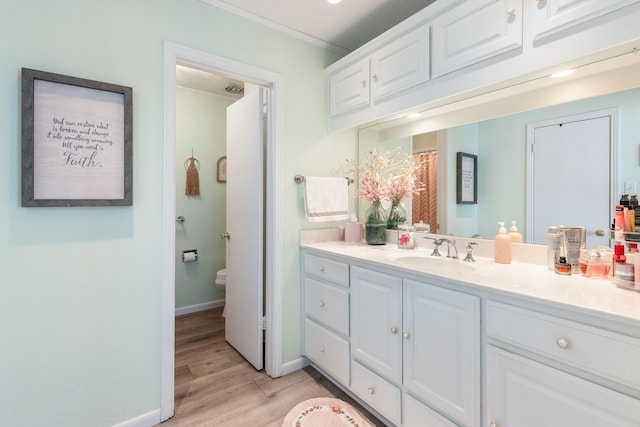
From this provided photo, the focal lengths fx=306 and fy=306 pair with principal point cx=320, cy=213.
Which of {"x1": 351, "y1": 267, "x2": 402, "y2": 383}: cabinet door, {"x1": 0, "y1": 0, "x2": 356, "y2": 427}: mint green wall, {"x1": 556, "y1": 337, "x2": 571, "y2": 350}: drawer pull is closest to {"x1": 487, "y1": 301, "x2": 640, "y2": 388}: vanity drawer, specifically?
{"x1": 556, "y1": 337, "x2": 571, "y2": 350}: drawer pull

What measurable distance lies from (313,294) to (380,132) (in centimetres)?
133

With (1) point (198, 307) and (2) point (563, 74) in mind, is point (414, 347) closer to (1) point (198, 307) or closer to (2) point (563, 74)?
(2) point (563, 74)

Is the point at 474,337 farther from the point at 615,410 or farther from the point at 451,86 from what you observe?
the point at 451,86

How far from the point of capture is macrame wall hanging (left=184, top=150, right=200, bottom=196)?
340 cm

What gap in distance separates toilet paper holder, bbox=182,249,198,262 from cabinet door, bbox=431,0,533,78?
293 centimetres

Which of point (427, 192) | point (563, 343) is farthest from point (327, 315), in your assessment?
point (563, 343)

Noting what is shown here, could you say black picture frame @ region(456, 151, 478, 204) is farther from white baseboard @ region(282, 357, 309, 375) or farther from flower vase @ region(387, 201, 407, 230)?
white baseboard @ region(282, 357, 309, 375)

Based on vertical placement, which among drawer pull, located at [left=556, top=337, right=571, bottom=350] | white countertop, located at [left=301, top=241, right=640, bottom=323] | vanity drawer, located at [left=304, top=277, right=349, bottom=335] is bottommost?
vanity drawer, located at [left=304, top=277, right=349, bottom=335]

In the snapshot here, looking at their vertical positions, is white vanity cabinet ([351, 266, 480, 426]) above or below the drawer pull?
below

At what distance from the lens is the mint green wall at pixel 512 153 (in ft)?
4.12

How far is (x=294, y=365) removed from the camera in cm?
225

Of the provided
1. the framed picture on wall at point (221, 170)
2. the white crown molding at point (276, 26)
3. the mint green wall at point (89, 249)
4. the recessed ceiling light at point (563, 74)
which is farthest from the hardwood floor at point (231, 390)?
the white crown molding at point (276, 26)

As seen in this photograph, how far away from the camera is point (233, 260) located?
257 centimetres

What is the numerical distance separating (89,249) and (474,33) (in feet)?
7.02
